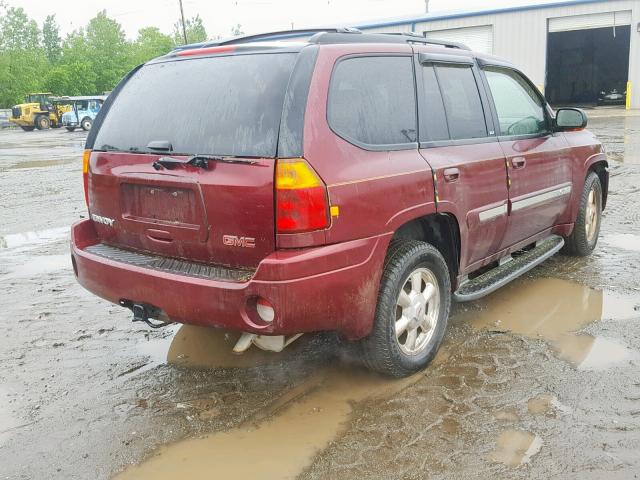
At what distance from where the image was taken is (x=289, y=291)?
2.83 m

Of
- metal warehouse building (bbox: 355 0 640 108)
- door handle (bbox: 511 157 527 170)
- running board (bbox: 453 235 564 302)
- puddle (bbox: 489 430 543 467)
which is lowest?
puddle (bbox: 489 430 543 467)

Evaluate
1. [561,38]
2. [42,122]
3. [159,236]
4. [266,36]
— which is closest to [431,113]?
[266,36]

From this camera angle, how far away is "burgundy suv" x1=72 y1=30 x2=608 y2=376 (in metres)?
2.90

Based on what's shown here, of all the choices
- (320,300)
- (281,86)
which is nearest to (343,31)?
(281,86)

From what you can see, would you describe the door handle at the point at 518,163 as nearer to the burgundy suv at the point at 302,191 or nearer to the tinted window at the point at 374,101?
the burgundy suv at the point at 302,191

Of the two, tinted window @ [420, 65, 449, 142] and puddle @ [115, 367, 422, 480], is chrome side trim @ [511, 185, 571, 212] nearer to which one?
tinted window @ [420, 65, 449, 142]

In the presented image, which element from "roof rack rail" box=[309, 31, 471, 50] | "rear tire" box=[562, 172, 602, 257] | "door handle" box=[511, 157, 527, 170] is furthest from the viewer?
"rear tire" box=[562, 172, 602, 257]

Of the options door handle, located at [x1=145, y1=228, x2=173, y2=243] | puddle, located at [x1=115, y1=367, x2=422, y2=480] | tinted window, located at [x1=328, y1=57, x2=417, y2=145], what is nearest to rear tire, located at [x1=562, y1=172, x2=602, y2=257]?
tinted window, located at [x1=328, y1=57, x2=417, y2=145]

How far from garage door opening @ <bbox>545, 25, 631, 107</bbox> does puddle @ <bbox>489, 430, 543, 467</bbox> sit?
1436 inches

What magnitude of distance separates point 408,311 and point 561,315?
1558mm

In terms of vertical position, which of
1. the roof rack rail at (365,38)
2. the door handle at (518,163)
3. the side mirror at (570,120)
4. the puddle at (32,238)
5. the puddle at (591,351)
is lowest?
the puddle at (591,351)

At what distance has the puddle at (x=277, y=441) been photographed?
2756 millimetres

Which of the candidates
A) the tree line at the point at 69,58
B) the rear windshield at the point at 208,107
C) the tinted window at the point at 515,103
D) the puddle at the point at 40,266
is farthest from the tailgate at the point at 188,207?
the tree line at the point at 69,58

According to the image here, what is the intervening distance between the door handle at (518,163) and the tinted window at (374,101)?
107cm
